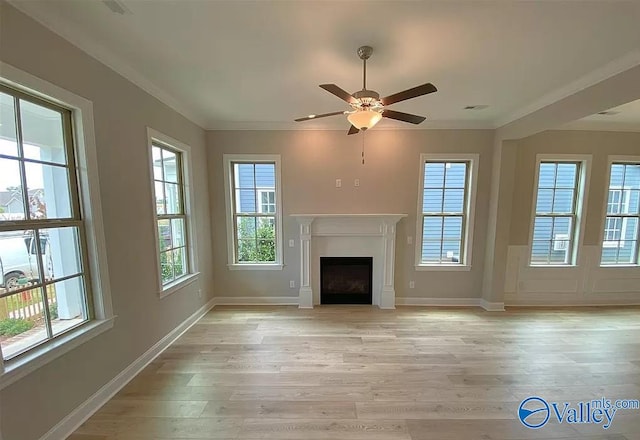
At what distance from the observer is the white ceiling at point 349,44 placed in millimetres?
1528

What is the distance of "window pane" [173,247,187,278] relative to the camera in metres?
3.09

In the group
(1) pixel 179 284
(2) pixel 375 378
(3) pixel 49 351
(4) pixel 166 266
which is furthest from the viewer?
(1) pixel 179 284

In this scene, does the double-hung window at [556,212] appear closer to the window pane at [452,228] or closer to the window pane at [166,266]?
the window pane at [452,228]

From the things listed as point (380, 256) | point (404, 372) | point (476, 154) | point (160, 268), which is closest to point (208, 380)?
point (160, 268)

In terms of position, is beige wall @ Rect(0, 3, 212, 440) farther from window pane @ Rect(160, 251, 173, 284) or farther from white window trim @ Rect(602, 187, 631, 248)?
white window trim @ Rect(602, 187, 631, 248)

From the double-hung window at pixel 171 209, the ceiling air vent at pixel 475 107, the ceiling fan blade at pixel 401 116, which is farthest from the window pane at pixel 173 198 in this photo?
the ceiling air vent at pixel 475 107

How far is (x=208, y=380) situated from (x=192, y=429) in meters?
0.51

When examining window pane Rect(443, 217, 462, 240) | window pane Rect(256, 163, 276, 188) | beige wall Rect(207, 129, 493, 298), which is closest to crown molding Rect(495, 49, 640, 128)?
beige wall Rect(207, 129, 493, 298)

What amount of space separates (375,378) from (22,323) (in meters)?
2.59

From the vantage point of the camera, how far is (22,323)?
1556 mm

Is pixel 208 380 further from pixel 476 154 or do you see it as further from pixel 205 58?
pixel 476 154

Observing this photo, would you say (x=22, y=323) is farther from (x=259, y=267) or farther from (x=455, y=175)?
(x=455, y=175)

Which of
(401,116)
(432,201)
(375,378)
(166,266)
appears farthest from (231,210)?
(432,201)

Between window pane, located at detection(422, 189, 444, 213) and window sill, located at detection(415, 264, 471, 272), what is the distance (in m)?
0.87
